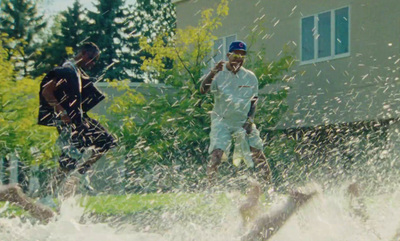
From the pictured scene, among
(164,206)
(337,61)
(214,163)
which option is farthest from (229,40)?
(164,206)

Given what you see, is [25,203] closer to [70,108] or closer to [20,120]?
[70,108]

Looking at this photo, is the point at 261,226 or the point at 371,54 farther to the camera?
the point at 371,54

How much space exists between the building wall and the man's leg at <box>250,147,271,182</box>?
8155 mm

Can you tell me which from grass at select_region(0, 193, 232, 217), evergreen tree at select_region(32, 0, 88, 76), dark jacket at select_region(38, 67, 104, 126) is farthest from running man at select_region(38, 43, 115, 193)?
evergreen tree at select_region(32, 0, 88, 76)

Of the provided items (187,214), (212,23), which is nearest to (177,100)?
(212,23)

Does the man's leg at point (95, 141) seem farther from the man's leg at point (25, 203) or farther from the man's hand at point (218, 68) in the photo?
the man's hand at point (218, 68)

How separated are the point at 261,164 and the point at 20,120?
5810mm

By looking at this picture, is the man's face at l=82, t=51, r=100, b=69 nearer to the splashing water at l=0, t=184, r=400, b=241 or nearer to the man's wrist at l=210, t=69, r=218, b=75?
the man's wrist at l=210, t=69, r=218, b=75

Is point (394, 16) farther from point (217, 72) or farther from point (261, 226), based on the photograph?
point (261, 226)

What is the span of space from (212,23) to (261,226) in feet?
43.7

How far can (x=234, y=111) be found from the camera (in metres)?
7.93

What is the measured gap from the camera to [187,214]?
631 cm

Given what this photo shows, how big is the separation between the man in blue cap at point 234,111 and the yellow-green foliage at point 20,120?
533cm

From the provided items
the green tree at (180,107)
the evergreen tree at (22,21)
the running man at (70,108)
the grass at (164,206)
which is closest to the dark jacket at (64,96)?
the running man at (70,108)
